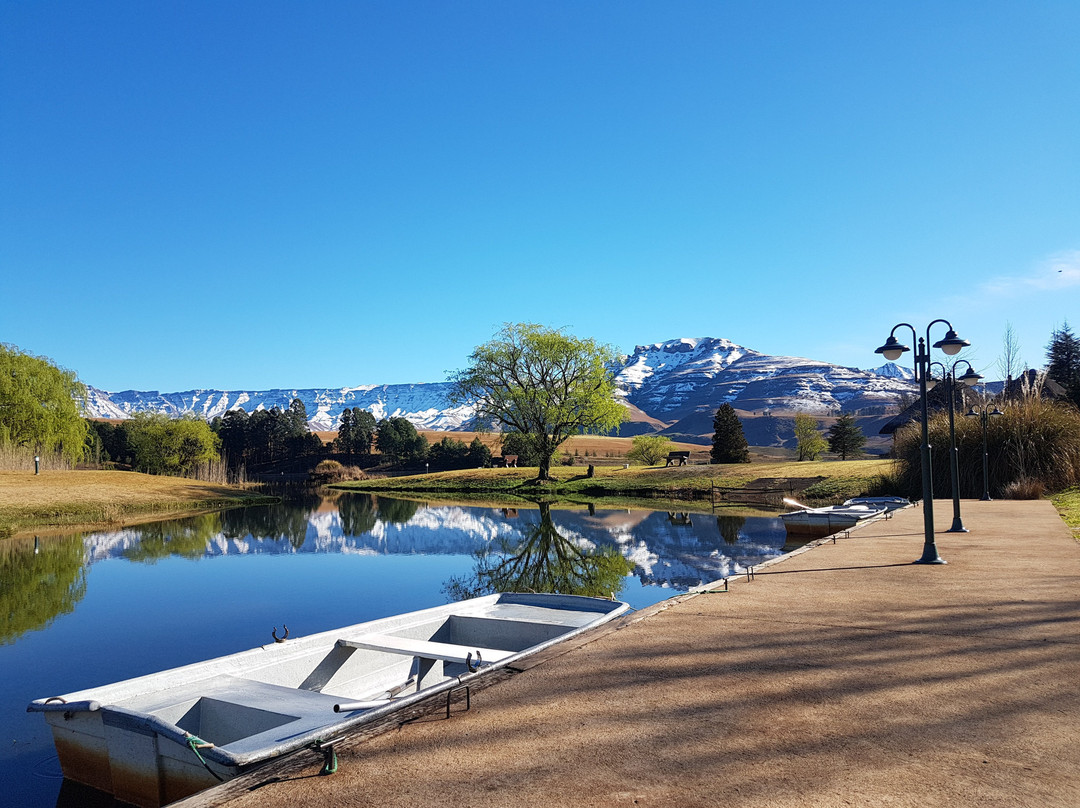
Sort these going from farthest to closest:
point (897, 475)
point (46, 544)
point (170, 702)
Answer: point (897, 475), point (46, 544), point (170, 702)

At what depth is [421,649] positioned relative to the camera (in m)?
6.43

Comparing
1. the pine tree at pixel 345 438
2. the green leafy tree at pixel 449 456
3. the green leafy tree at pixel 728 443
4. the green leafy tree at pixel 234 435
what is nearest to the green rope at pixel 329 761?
the green leafy tree at pixel 728 443

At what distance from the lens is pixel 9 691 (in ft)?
25.3

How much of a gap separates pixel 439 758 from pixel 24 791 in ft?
13.3

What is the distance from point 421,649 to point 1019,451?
22.8 metres

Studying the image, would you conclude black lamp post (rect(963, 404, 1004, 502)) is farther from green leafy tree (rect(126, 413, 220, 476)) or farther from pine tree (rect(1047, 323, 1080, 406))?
green leafy tree (rect(126, 413, 220, 476))

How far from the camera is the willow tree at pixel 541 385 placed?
46.2 meters

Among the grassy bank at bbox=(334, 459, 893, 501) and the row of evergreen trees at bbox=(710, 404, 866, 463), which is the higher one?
the row of evergreen trees at bbox=(710, 404, 866, 463)

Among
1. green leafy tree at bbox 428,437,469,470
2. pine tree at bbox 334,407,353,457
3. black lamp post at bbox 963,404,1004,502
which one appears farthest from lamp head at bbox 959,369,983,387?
pine tree at bbox 334,407,353,457

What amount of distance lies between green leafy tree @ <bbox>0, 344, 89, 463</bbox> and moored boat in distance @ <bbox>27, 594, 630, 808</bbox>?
38.0m

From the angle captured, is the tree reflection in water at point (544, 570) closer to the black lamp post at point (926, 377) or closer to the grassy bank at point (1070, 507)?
the black lamp post at point (926, 377)

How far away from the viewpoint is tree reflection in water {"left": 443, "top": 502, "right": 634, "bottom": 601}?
46.0 feet

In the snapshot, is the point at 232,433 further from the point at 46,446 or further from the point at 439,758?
the point at 439,758

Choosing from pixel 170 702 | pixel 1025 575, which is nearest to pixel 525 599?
pixel 170 702
